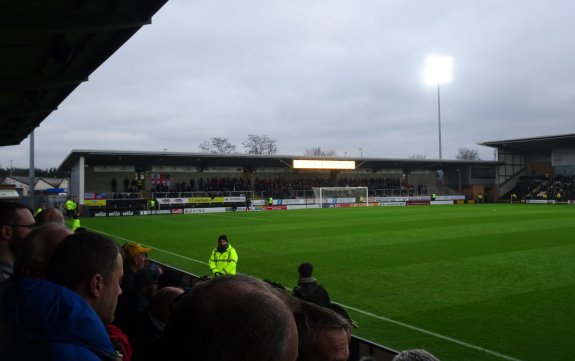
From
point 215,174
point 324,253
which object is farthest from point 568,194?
point 324,253

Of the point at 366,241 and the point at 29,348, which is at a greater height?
the point at 29,348

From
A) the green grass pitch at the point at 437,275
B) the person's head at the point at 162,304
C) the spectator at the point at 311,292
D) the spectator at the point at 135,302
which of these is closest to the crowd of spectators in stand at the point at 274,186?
the green grass pitch at the point at 437,275

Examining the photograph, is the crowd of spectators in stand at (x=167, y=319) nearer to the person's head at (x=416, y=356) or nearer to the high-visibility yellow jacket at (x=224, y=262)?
the person's head at (x=416, y=356)

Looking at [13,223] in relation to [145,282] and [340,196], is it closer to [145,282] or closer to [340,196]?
[145,282]

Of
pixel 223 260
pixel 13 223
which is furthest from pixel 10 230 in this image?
pixel 223 260

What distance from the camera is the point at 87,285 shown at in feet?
6.23

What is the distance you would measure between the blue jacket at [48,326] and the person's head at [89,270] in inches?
16.2

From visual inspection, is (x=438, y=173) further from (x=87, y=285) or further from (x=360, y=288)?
(x=87, y=285)

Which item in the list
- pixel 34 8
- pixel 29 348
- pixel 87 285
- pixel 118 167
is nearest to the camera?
pixel 29 348

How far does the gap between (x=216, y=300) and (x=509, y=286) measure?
1065 cm

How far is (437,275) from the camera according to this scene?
38.3 feet

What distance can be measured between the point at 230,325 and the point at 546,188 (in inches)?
2471

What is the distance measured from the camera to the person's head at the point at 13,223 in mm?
3453

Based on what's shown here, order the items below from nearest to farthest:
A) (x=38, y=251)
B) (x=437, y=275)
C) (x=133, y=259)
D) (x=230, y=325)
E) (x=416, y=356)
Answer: (x=230, y=325) → (x=416, y=356) → (x=38, y=251) → (x=133, y=259) → (x=437, y=275)
